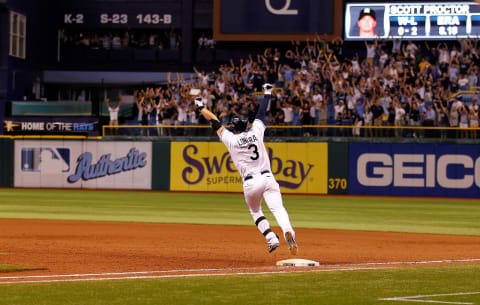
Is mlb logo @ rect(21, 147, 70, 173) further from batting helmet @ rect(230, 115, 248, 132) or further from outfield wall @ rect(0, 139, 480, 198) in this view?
batting helmet @ rect(230, 115, 248, 132)

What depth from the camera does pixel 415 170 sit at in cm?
3136

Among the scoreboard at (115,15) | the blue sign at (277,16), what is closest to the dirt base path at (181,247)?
the blue sign at (277,16)

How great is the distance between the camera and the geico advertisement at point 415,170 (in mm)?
30797

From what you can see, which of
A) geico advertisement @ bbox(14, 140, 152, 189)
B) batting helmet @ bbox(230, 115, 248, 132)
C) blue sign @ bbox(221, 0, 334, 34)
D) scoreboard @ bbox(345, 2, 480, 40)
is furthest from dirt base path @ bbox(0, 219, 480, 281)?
blue sign @ bbox(221, 0, 334, 34)

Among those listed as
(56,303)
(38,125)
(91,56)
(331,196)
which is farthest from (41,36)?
(56,303)

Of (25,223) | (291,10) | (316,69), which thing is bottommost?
(25,223)

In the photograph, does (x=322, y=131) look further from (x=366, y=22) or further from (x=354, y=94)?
(x=366, y=22)

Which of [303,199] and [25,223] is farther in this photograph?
[303,199]

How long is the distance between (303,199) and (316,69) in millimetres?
7192

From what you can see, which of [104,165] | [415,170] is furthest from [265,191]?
[104,165]

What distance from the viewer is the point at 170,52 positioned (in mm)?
46156

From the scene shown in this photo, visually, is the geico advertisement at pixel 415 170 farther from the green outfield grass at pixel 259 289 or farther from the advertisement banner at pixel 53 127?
the green outfield grass at pixel 259 289

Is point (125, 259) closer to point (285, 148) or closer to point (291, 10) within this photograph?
point (285, 148)

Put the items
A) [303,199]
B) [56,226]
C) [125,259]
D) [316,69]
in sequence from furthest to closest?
[316,69] < [303,199] < [56,226] < [125,259]
